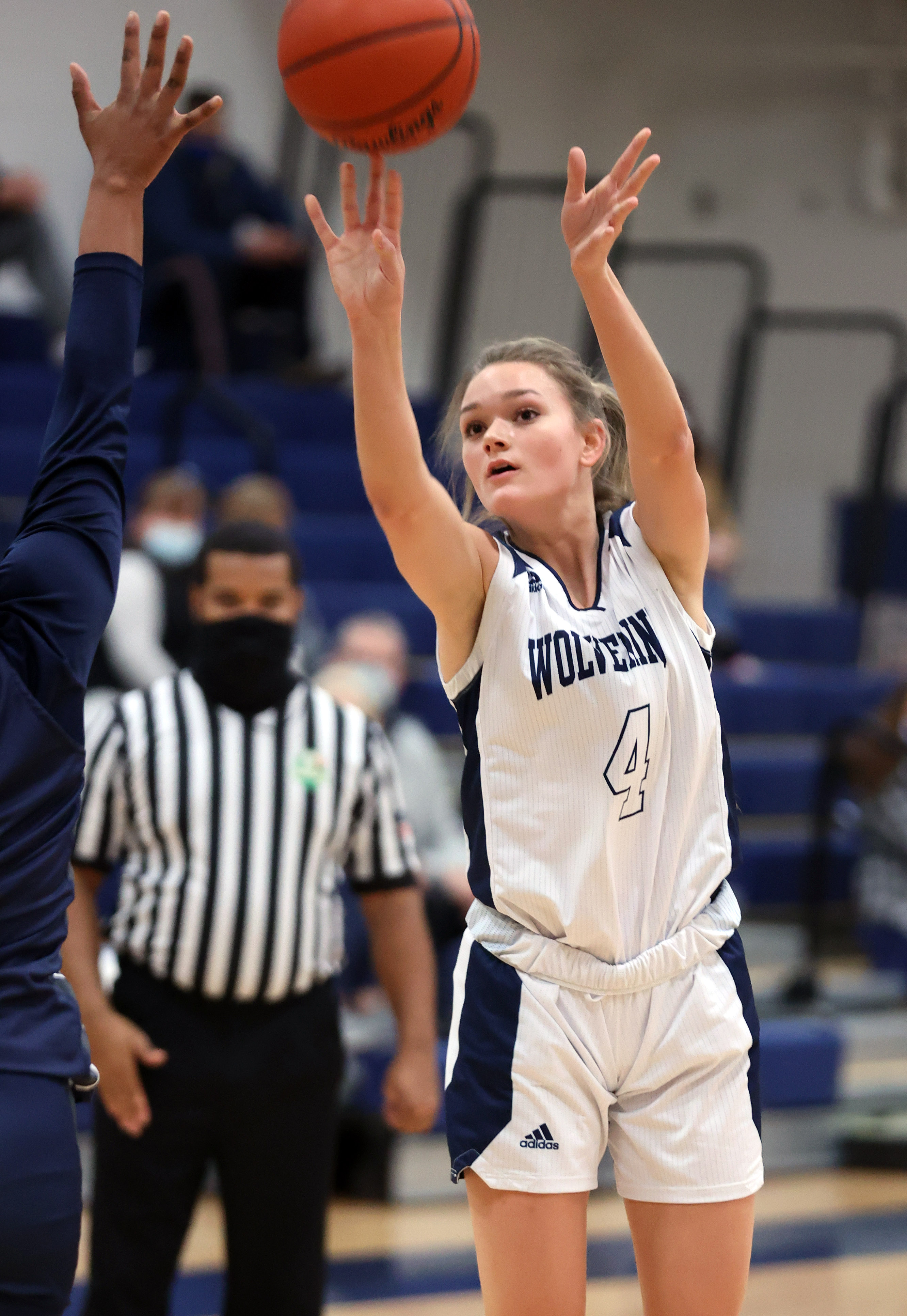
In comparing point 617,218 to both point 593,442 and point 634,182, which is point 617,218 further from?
point 593,442

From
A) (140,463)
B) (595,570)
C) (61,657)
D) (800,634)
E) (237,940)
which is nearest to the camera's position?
(61,657)

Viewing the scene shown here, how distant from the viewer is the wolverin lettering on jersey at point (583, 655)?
2.19 m

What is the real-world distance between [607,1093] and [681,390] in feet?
21.8

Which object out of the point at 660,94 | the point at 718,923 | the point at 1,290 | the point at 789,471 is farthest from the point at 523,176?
the point at 718,923

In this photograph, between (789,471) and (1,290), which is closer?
(1,290)

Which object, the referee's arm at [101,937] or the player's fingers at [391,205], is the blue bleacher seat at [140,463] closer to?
the referee's arm at [101,937]

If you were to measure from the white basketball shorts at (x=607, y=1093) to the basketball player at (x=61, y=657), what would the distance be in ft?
1.93

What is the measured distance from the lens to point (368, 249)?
214 cm

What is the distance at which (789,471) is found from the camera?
34.1 ft

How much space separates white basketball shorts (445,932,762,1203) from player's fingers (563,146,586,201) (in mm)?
1071

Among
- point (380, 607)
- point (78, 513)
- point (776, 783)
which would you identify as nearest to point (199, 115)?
point (78, 513)

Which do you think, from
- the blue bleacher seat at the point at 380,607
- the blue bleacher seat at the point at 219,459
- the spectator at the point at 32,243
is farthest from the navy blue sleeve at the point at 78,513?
the spectator at the point at 32,243

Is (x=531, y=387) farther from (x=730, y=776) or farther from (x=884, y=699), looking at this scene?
(x=884, y=699)

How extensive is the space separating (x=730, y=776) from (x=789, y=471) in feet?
27.3
